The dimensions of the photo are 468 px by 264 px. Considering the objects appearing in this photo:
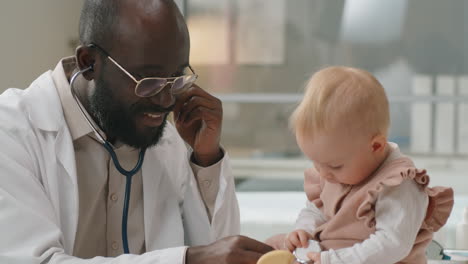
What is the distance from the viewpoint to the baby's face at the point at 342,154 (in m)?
1.68

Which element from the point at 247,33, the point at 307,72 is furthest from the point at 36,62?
the point at 307,72

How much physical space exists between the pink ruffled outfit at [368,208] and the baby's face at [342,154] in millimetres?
34

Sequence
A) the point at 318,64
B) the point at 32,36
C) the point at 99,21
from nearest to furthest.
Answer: the point at 99,21, the point at 32,36, the point at 318,64

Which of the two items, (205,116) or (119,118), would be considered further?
(205,116)

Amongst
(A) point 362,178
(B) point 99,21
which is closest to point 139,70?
(B) point 99,21

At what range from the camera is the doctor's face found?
6.27 feet

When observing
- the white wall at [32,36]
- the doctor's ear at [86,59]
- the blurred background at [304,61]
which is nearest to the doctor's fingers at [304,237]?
the doctor's ear at [86,59]

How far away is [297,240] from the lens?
1.79m

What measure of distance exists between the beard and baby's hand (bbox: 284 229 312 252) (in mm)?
452

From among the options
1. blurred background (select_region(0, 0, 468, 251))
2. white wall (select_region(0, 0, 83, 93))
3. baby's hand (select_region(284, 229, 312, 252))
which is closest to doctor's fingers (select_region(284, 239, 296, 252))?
baby's hand (select_region(284, 229, 312, 252))

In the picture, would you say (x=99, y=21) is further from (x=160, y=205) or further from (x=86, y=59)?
(x=160, y=205)

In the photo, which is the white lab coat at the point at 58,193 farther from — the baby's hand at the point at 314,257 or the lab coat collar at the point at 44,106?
the baby's hand at the point at 314,257

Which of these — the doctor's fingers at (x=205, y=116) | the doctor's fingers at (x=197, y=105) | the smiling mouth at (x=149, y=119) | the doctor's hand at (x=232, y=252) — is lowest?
the doctor's hand at (x=232, y=252)

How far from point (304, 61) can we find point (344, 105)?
3636 millimetres
